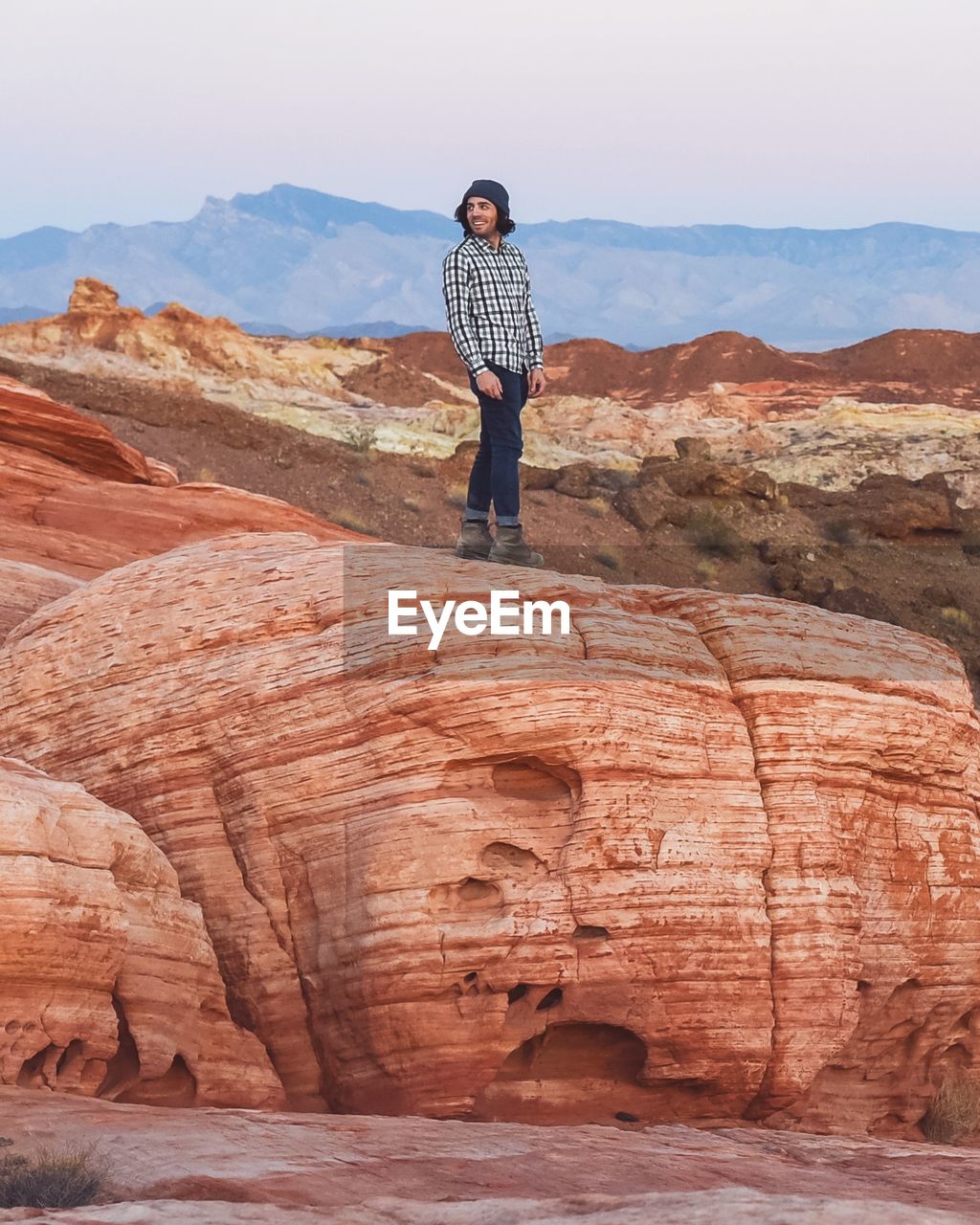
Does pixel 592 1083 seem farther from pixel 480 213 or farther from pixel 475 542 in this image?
pixel 480 213

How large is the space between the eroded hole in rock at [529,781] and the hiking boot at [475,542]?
236cm

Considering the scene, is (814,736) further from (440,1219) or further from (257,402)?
(257,402)

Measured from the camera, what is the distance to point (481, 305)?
9.78m

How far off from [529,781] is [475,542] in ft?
8.24

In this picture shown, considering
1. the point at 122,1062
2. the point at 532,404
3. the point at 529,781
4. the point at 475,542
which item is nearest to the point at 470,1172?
the point at 122,1062

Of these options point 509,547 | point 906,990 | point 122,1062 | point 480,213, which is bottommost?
point 122,1062

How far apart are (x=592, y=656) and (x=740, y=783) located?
1.10 m

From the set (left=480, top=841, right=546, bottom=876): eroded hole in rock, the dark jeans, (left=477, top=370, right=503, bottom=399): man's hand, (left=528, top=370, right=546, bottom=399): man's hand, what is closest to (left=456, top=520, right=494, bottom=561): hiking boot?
the dark jeans

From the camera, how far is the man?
9.74 m

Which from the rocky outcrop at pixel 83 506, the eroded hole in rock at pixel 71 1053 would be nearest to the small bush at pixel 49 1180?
the eroded hole in rock at pixel 71 1053

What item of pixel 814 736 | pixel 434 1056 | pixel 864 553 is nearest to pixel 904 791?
pixel 814 736

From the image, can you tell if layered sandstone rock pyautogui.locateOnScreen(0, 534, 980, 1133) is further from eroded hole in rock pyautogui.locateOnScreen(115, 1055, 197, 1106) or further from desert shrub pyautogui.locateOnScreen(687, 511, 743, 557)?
desert shrub pyautogui.locateOnScreen(687, 511, 743, 557)

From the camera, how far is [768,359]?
227ft

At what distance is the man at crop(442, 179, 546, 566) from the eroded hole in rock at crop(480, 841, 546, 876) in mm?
2619
